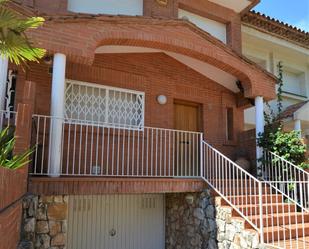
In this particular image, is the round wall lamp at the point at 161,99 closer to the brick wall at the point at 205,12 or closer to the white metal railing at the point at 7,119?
the brick wall at the point at 205,12

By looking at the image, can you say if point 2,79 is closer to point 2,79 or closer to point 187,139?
point 2,79

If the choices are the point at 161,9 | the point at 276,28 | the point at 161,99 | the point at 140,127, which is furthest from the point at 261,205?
the point at 276,28

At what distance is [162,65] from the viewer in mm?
9664

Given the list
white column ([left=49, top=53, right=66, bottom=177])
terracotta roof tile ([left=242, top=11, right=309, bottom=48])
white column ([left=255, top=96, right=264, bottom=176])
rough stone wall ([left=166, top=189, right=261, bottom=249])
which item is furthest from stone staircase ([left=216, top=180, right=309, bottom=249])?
terracotta roof tile ([left=242, top=11, right=309, bottom=48])

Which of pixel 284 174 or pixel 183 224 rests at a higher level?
pixel 284 174

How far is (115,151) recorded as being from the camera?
27.3 feet

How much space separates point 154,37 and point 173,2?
10.2ft

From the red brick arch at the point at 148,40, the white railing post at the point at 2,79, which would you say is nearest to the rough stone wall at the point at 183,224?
the white railing post at the point at 2,79

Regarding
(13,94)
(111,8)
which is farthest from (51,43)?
(111,8)

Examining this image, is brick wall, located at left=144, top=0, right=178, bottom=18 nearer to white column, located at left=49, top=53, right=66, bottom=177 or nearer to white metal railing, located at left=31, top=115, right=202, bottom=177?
white metal railing, located at left=31, top=115, right=202, bottom=177

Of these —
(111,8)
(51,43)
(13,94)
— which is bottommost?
(13,94)

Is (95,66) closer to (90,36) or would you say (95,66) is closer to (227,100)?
(90,36)

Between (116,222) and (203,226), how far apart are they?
2.34 metres

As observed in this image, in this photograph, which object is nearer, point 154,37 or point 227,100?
point 154,37
